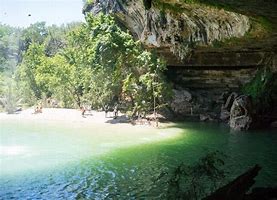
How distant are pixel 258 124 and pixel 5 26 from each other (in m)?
60.1

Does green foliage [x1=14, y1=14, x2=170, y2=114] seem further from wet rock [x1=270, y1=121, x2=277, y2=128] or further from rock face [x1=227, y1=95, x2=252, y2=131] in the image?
wet rock [x1=270, y1=121, x2=277, y2=128]

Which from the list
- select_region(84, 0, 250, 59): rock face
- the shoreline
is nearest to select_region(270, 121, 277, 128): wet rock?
the shoreline

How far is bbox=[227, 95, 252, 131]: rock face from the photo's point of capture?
27.6m

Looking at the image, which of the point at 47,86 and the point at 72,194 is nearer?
the point at 72,194

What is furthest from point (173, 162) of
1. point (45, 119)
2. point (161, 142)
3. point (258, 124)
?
point (45, 119)

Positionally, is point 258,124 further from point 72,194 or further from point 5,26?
point 5,26

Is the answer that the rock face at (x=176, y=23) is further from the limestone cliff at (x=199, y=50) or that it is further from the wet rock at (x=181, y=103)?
the wet rock at (x=181, y=103)

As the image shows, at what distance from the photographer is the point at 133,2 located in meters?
26.7

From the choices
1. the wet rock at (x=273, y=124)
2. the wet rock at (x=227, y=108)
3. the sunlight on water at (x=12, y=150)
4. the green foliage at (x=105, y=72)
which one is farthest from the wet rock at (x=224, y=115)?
the sunlight on water at (x=12, y=150)

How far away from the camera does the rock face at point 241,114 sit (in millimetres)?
27631

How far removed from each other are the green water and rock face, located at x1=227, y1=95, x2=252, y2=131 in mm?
1092

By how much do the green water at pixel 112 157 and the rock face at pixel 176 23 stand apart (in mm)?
5909

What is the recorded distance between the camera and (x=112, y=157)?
63.8 feet

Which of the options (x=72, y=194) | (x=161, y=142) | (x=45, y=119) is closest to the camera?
(x=72, y=194)
